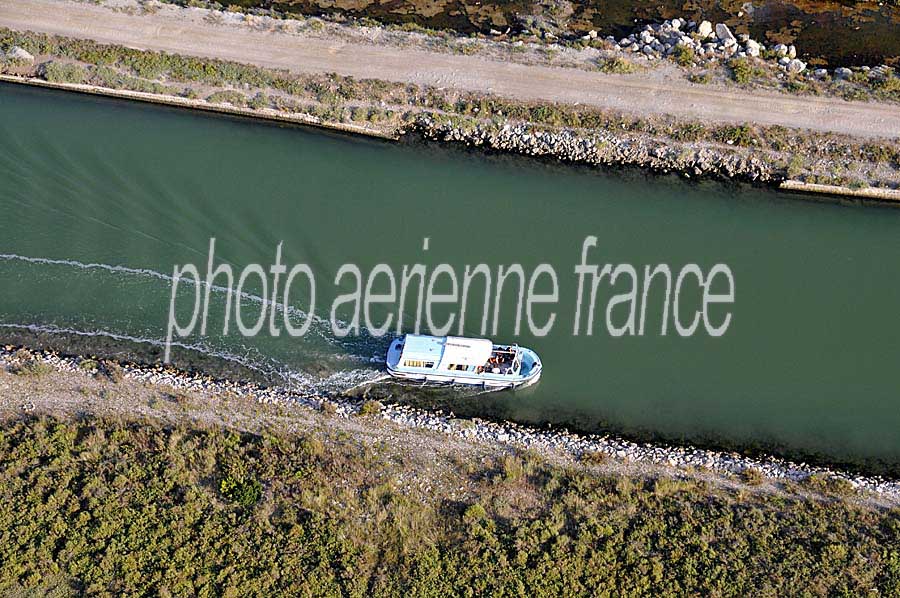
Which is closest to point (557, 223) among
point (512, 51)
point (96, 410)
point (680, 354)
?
point (680, 354)

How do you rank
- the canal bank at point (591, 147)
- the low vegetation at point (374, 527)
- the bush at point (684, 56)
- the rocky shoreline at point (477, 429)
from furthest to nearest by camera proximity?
the bush at point (684, 56), the canal bank at point (591, 147), the rocky shoreline at point (477, 429), the low vegetation at point (374, 527)

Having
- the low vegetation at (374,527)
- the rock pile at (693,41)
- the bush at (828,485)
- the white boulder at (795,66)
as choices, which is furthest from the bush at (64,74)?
the bush at (828,485)

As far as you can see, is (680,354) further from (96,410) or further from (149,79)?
(149,79)

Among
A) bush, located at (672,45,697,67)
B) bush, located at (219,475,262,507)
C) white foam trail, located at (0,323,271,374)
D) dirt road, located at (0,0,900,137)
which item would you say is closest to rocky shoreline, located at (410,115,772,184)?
dirt road, located at (0,0,900,137)

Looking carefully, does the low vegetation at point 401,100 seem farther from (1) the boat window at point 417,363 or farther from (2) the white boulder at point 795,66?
(1) the boat window at point 417,363

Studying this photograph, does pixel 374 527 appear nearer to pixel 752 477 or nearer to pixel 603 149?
pixel 752 477
